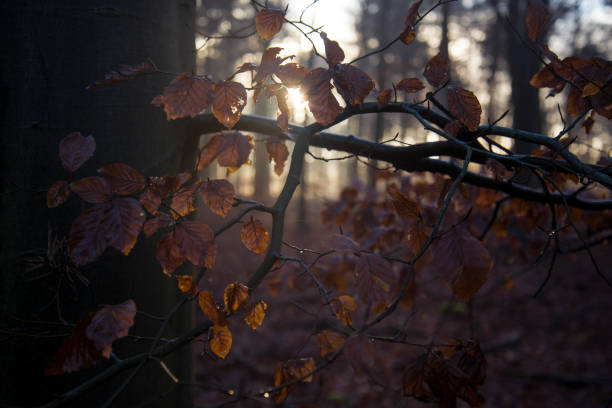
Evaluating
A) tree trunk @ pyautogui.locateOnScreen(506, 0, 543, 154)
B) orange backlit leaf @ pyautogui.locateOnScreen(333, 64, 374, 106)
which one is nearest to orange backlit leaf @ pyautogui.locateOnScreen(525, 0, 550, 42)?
orange backlit leaf @ pyautogui.locateOnScreen(333, 64, 374, 106)

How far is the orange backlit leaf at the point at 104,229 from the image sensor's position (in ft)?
2.37

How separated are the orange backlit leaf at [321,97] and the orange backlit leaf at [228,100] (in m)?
0.19

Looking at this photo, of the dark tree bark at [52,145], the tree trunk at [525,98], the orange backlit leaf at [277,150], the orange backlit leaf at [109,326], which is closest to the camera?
the orange backlit leaf at [109,326]

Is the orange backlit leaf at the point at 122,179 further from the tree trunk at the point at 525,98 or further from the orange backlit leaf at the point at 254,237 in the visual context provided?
the tree trunk at the point at 525,98

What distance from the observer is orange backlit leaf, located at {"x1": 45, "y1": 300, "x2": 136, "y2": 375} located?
0.70 meters

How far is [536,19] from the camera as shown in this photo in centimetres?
115

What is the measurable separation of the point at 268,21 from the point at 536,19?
853 millimetres

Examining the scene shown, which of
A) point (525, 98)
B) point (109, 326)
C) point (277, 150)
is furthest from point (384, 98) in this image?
point (525, 98)

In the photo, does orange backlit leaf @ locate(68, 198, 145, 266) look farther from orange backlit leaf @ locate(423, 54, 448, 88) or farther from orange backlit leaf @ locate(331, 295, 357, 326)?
orange backlit leaf @ locate(423, 54, 448, 88)

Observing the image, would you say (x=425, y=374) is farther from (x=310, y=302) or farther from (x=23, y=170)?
(x=310, y=302)

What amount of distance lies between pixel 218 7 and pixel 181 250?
15.3m

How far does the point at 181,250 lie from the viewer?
0.87 metres

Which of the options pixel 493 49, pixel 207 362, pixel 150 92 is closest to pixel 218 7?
pixel 493 49

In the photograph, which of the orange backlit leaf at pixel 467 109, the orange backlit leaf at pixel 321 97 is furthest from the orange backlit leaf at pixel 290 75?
the orange backlit leaf at pixel 467 109
